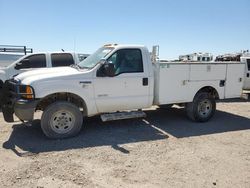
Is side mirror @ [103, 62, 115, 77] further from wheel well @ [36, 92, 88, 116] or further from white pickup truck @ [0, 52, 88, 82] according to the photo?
white pickup truck @ [0, 52, 88, 82]

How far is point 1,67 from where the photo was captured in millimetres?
10602

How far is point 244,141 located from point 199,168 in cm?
212

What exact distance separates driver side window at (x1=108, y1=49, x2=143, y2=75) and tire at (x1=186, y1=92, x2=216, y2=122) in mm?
1935

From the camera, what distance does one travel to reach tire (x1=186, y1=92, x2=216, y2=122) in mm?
7918

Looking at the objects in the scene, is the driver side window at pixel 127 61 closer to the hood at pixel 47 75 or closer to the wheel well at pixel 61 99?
the hood at pixel 47 75

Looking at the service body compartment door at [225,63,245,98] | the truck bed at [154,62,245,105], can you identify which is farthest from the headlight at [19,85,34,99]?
the service body compartment door at [225,63,245,98]

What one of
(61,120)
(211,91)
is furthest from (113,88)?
(211,91)

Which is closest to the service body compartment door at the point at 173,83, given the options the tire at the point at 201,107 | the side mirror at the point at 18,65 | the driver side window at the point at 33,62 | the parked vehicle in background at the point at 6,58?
the tire at the point at 201,107

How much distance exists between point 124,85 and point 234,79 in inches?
140

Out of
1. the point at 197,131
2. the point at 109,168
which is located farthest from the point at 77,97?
the point at 197,131

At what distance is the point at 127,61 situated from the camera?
7.01m

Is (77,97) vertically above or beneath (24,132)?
above

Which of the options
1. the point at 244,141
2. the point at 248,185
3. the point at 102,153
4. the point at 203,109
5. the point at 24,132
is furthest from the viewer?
the point at 203,109

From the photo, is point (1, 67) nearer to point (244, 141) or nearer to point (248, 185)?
point (244, 141)
